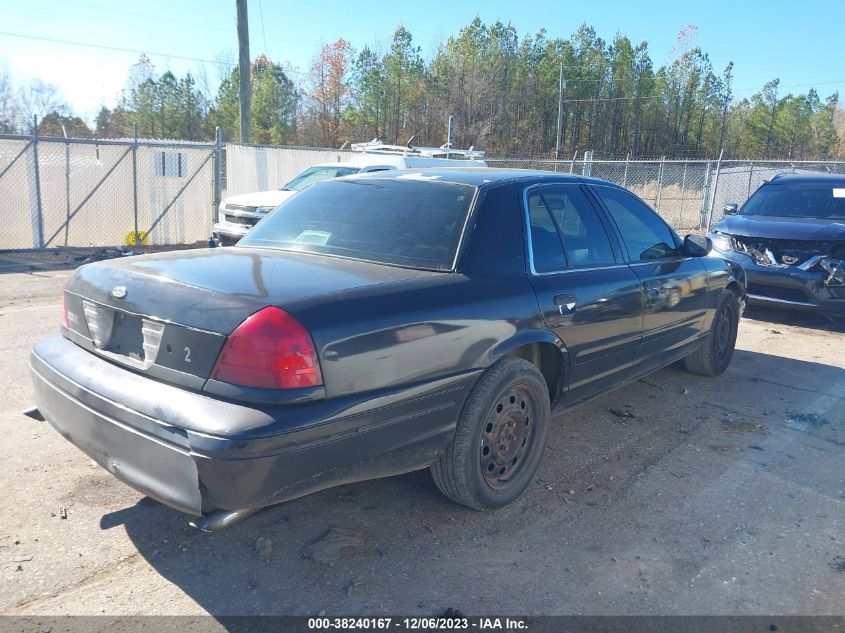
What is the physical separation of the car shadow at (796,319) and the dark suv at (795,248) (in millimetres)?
388

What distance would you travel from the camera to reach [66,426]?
296 cm

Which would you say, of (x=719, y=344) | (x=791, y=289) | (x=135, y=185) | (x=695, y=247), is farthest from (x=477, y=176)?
(x=135, y=185)

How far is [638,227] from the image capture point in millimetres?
4680

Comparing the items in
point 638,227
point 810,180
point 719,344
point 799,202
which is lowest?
point 719,344

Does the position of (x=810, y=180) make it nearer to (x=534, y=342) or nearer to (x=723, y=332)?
(x=723, y=332)

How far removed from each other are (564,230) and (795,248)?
535 cm

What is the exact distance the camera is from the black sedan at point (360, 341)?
2508 mm

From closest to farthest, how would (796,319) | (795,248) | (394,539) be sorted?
(394,539) → (795,248) → (796,319)

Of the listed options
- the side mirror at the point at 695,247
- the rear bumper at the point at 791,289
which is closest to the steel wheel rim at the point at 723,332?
the side mirror at the point at 695,247

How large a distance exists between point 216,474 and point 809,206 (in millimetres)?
8920

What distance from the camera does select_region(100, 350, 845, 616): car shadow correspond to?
8.98 feet

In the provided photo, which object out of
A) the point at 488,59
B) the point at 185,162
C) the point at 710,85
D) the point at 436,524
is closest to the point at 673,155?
the point at 710,85

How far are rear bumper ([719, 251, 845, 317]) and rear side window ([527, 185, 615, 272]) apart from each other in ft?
15.1

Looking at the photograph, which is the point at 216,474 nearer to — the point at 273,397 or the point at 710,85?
the point at 273,397
